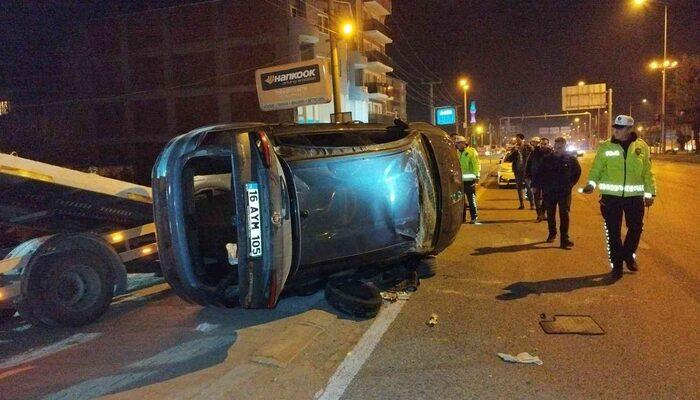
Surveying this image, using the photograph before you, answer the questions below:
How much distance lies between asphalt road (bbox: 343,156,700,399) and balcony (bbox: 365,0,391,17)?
51.8m

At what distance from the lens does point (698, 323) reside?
16.6 ft

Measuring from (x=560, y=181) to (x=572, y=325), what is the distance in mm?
4108

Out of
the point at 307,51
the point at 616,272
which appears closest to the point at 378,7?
the point at 307,51

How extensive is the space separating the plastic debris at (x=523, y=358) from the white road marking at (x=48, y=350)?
384cm

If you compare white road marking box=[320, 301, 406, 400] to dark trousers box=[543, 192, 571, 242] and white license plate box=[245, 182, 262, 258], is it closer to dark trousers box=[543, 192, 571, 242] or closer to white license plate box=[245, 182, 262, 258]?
white license plate box=[245, 182, 262, 258]

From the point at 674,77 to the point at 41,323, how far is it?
63.2 m

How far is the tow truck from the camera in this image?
534 cm

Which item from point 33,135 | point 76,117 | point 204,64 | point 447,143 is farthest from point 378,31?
point 447,143

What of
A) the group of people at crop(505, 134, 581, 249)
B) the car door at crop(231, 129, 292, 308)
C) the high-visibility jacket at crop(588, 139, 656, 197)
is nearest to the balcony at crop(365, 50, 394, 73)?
the group of people at crop(505, 134, 581, 249)

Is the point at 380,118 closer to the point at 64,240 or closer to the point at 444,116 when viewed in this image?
the point at 444,116

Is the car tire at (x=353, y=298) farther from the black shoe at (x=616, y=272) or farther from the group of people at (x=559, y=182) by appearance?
the group of people at (x=559, y=182)

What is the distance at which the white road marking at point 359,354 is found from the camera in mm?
4008

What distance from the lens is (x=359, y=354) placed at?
4.65m

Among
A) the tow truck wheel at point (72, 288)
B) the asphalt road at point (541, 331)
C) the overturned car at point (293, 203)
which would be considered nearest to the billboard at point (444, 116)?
the asphalt road at point (541, 331)
